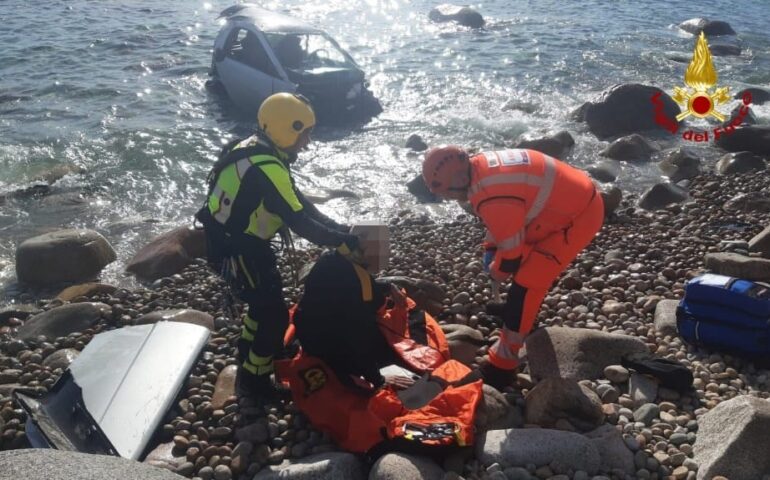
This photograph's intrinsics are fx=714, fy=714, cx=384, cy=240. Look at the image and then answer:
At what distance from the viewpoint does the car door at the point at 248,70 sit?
1299cm

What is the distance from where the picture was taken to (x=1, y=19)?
20344 millimetres

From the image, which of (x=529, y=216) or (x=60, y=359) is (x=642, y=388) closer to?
(x=529, y=216)

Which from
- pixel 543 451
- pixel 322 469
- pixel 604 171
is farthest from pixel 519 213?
pixel 604 171

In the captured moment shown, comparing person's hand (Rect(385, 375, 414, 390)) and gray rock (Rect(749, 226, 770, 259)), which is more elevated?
gray rock (Rect(749, 226, 770, 259))

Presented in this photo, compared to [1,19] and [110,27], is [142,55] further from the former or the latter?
[1,19]

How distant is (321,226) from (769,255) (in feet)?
15.3

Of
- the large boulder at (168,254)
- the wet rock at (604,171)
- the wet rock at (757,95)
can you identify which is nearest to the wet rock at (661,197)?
the wet rock at (604,171)

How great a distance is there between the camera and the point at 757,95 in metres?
15.4

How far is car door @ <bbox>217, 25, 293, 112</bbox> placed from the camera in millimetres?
12992

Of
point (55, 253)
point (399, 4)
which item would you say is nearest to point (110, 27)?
point (399, 4)

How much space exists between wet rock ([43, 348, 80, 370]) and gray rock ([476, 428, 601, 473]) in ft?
10.8

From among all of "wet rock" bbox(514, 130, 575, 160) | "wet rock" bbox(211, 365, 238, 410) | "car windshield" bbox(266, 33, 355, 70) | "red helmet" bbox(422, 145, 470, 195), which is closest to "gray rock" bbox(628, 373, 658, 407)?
"red helmet" bbox(422, 145, 470, 195)

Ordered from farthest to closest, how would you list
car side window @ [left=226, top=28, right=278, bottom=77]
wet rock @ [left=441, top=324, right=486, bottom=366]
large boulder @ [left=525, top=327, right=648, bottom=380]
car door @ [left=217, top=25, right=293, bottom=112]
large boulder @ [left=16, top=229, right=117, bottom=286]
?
1. car side window @ [left=226, top=28, right=278, bottom=77]
2. car door @ [left=217, top=25, right=293, bottom=112]
3. large boulder @ [left=16, top=229, right=117, bottom=286]
4. wet rock @ [left=441, top=324, right=486, bottom=366]
5. large boulder @ [left=525, top=327, right=648, bottom=380]

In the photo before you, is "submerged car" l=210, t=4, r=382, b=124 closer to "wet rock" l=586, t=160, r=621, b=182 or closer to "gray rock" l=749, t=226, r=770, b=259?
"wet rock" l=586, t=160, r=621, b=182
